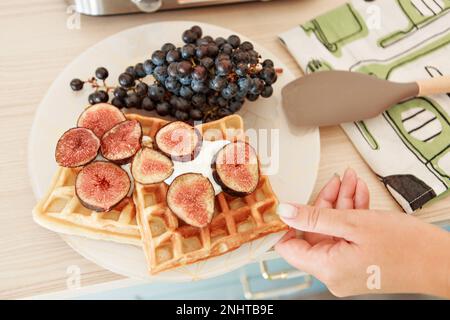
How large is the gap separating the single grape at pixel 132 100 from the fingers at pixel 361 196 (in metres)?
0.49

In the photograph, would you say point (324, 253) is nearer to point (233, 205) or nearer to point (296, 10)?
point (233, 205)

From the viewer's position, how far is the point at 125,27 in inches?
46.5

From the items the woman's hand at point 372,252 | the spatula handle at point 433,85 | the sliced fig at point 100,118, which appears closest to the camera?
the woman's hand at point 372,252

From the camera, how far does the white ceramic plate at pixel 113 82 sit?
2.89 feet

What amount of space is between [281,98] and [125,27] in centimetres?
45

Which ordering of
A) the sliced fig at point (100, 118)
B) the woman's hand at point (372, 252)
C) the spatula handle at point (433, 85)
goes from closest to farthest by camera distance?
the woman's hand at point (372, 252) → the sliced fig at point (100, 118) → the spatula handle at point (433, 85)

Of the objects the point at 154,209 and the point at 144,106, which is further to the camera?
the point at 144,106

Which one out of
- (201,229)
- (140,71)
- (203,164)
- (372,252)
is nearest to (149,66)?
(140,71)

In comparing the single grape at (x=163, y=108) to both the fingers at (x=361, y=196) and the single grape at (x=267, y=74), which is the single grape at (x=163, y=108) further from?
the fingers at (x=361, y=196)

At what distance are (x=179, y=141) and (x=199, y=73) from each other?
14 centimetres

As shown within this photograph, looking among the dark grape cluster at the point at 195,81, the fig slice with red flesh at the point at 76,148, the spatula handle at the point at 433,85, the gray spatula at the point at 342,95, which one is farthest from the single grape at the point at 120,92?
the spatula handle at the point at 433,85

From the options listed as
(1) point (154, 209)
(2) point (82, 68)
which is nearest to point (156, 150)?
(1) point (154, 209)

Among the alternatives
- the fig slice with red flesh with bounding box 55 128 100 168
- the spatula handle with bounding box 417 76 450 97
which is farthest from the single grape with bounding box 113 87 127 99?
the spatula handle with bounding box 417 76 450 97

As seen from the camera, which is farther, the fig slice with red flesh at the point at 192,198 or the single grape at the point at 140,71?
the single grape at the point at 140,71
